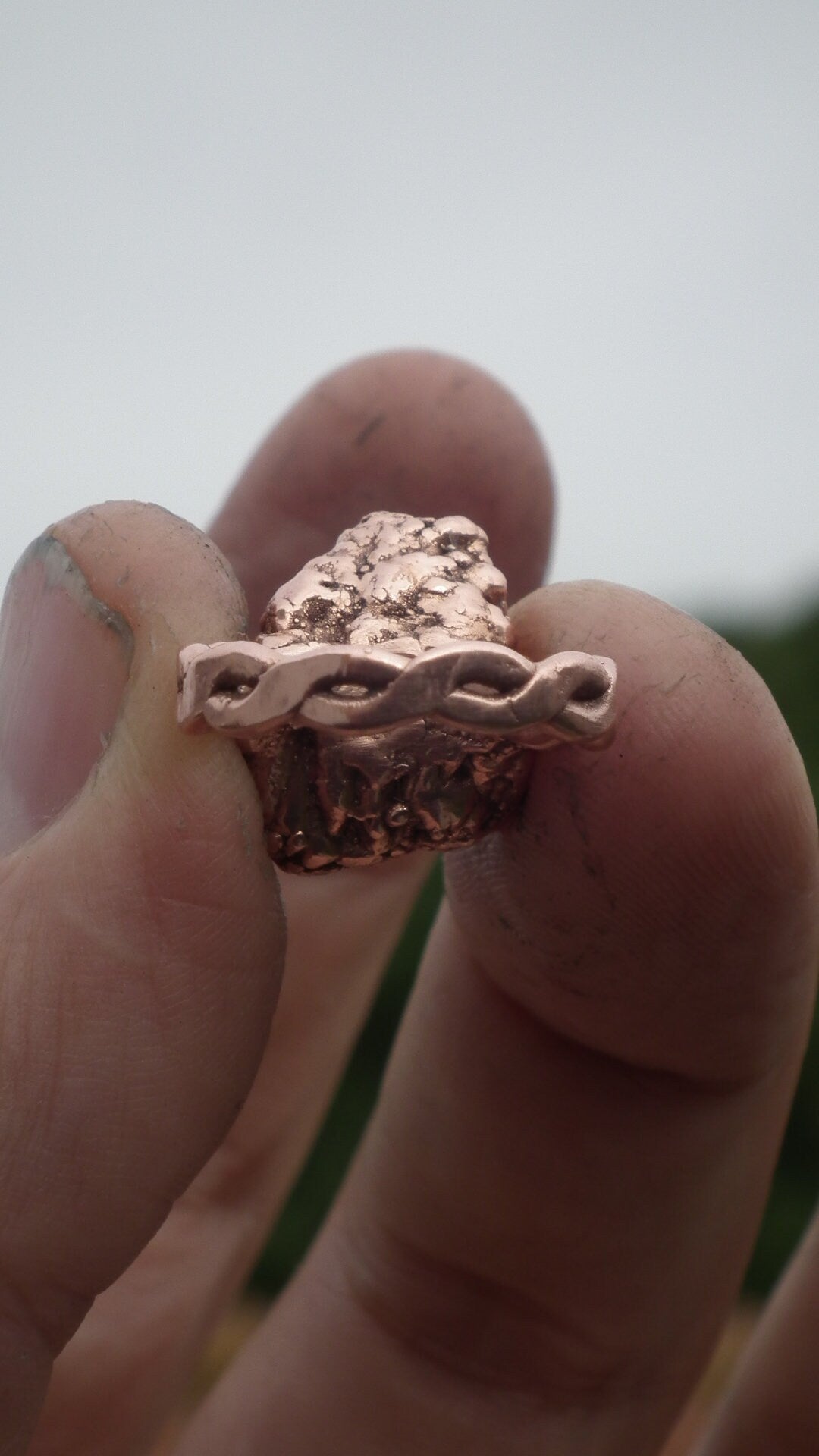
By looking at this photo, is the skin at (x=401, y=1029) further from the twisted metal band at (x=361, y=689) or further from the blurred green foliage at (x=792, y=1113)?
the blurred green foliage at (x=792, y=1113)

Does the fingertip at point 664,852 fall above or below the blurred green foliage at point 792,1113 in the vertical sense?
above

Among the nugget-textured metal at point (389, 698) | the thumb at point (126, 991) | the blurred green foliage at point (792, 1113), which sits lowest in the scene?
the blurred green foliage at point (792, 1113)

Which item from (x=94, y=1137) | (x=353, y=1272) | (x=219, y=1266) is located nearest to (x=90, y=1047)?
(x=94, y=1137)

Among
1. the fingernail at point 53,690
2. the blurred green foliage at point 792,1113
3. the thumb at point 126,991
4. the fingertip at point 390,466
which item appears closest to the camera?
the thumb at point 126,991

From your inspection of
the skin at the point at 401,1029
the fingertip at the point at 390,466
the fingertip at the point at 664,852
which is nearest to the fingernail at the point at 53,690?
the skin at the point at 401,1029

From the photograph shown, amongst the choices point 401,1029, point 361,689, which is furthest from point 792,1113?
point 361,689

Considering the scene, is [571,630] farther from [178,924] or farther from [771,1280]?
[771,1280]
